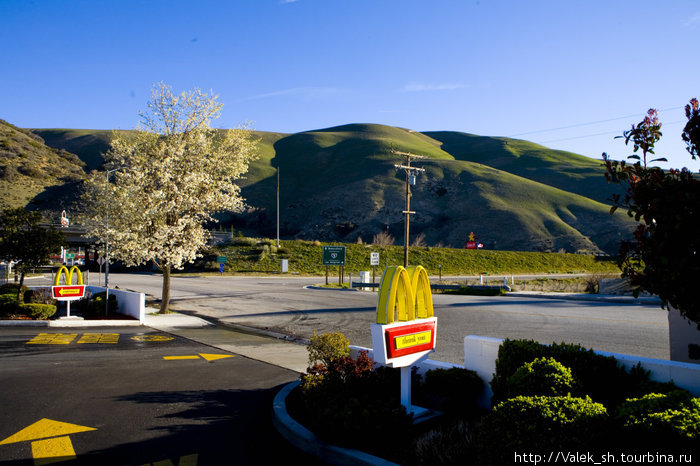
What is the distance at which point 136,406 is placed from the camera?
7.43m

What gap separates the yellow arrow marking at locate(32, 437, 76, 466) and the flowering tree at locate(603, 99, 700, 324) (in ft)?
19.8

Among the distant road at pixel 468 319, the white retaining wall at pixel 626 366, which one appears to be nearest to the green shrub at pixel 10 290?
the distant road at pixel 468 319

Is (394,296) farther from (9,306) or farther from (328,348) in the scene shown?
(9,306)

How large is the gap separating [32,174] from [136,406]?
3982 inches

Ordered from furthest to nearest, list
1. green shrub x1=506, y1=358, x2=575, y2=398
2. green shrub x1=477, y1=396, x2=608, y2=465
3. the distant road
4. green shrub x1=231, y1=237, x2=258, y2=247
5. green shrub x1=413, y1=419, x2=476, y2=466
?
green shrub x1=231, y1=237, x2=258, y2=247 → the distant road → green shrub x1=506, y1=358, x2=575, y2=398 → green shrub x1=413, y1=419, x2=476, y2=466 → green shrub x1=477, y1=396, x2=608, y2=465

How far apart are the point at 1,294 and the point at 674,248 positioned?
2154 cm

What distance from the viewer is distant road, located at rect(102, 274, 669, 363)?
1338 centimetres

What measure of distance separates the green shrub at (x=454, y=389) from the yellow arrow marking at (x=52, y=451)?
174 inches

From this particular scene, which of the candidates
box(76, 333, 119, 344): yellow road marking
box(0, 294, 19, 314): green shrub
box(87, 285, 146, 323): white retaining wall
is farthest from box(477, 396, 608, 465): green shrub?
box(0, 294, 19, 314): green shrub

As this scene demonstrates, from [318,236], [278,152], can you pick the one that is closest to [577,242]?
[318,236]

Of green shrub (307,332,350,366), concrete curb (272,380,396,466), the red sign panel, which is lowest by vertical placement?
concrete curb (272,380,396,466)

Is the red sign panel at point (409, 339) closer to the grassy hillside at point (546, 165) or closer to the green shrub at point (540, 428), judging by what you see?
the green shrub at point (540, 428)

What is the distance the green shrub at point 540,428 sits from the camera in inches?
155

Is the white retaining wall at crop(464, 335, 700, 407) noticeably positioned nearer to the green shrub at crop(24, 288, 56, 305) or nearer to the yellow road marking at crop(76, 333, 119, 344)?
the yellow road marking at crop(76, 333, 119, 344)
